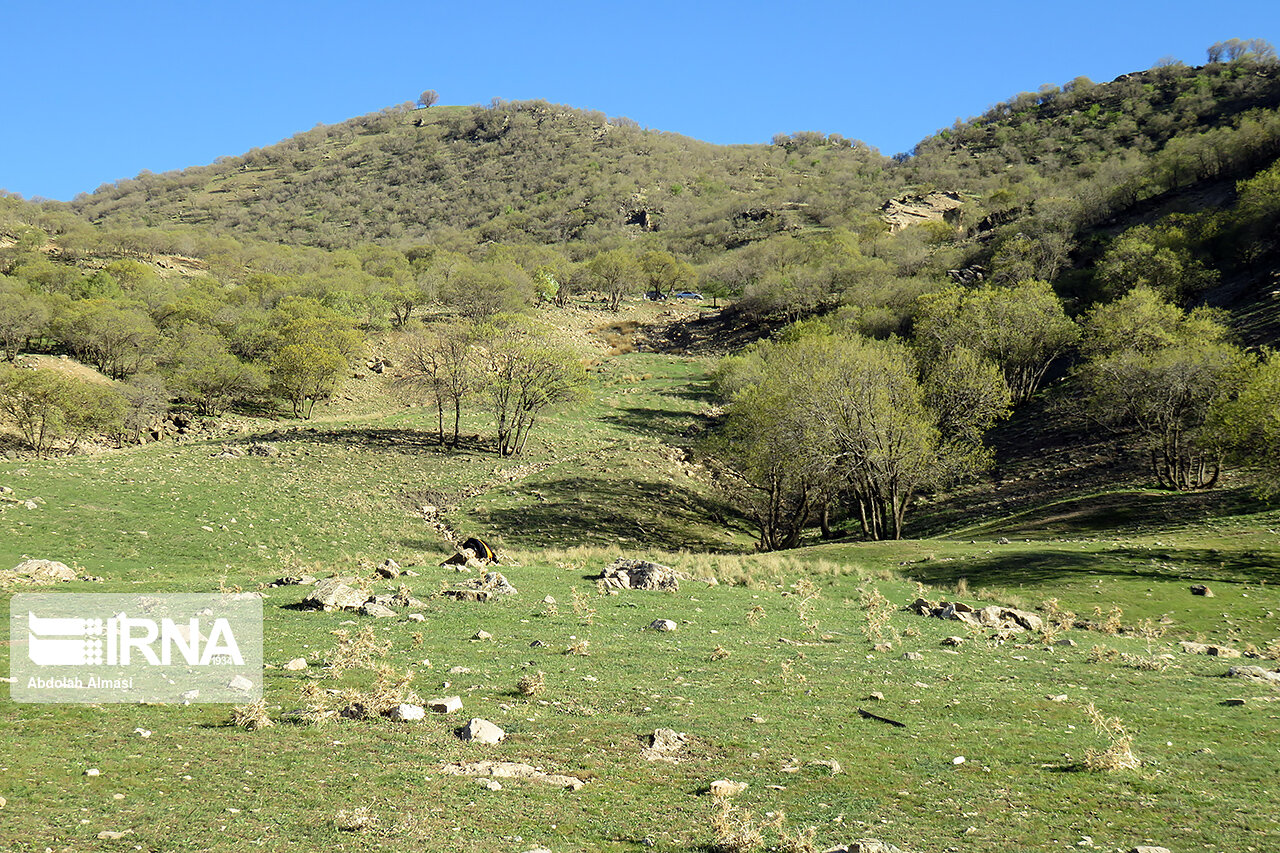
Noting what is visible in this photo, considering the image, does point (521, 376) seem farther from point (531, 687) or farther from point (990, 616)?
point (531, 687)

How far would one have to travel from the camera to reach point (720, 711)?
12383 mm

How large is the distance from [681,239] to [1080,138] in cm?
10034

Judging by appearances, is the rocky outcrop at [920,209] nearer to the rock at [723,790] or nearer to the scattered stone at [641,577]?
the scattered stone at [641,577]

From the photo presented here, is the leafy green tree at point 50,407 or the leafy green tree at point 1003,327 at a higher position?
the leafy green tree at point 1003,327

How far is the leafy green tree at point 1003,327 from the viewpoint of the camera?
5894 centimetres

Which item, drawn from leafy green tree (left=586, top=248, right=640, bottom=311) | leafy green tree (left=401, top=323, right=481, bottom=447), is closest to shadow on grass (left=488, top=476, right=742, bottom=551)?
Answer: leafy green tree (left=401, top=323, right=481, bottom=447)

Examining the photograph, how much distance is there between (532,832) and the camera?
7.88m

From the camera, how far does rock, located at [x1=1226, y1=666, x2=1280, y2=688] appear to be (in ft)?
48.1

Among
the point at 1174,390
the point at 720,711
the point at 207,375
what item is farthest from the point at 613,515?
the point at 207,375

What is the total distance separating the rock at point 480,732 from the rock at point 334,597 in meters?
9.03

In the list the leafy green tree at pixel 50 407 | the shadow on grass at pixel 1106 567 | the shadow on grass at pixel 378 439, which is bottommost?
the shadow on grass at pixel 1106 567

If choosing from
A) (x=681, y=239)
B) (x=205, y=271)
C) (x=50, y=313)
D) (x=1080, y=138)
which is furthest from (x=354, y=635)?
(x=1080, y=138)

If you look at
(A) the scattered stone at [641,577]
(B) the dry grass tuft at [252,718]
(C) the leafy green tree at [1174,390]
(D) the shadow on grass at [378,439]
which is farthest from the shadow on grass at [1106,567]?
(D) the shadow on grass at [378,439]

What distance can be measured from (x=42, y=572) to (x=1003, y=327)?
200 ft
